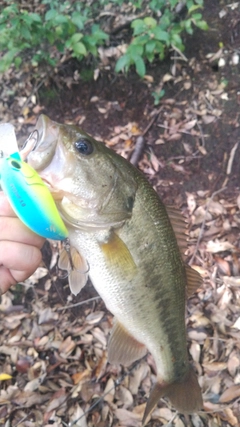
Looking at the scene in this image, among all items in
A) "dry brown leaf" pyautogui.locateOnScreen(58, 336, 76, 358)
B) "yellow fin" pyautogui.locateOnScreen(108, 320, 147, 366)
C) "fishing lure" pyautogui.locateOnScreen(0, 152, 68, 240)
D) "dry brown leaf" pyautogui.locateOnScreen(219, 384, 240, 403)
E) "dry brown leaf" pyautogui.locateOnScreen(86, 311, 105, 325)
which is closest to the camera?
"fishing lure" pyautogui.locateOnScreen(0, 152, 68, 240)

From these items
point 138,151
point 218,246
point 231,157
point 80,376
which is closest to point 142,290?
point 80,376

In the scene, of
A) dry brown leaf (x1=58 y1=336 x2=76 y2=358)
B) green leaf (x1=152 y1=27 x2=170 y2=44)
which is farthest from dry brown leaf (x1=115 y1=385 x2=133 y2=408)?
green leaf (x1=152 y1=27 x2=170 y2=44)

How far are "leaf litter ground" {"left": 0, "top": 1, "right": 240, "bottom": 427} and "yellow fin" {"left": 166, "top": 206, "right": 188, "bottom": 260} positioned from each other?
0.93 meters

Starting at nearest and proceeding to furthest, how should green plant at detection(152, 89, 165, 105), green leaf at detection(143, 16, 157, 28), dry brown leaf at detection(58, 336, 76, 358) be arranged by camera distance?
dry brown leaf at detection(58, 336, 76, 358) < green leaf at detection(143, 16, 157, 28) < green plant at detection(152, 89, 165, 105)

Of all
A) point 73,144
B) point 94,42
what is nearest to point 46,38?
point 94,42

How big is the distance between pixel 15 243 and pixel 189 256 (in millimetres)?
2080

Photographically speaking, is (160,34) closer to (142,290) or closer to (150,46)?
(150,46)

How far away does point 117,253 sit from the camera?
1661mm

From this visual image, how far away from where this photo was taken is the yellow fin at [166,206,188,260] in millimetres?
1856

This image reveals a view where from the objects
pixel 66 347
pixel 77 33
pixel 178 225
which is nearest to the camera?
pixel 178 225

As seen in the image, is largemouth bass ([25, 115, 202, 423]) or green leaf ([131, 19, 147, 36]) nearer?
largemouth bass ([25, 115, 202, 423])

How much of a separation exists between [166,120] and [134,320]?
2.92 m

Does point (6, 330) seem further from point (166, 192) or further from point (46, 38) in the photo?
point (46, 38)

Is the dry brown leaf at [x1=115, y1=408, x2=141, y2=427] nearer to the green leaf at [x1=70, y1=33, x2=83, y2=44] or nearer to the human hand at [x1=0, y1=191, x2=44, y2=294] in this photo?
the human hand at [x1=0, y1=191, x2=44, y2=294]
